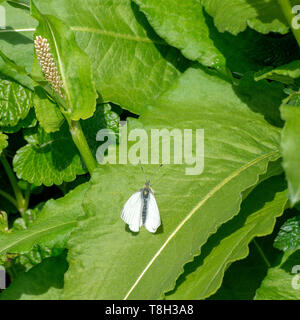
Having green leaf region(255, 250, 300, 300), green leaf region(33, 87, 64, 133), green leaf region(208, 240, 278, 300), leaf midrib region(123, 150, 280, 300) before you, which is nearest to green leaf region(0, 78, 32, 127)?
green leaf region(33, 87, 64, 133)

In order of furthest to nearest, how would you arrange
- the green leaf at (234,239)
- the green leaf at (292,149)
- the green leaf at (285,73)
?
the green leaf at (285,73), the green leaf at (234,239), the green leaf at (292,149)

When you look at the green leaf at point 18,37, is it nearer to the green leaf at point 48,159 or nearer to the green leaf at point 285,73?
the green leaf at point 48,159

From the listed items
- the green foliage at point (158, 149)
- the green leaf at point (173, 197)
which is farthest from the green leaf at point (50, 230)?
the green leaf at point (173, 197)

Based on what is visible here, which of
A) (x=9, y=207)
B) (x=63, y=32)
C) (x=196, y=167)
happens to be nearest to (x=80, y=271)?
(x=196, y=167)

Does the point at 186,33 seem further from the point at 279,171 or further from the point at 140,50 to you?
the point at 279,171

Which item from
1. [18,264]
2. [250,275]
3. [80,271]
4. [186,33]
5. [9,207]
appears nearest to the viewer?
[80,271]

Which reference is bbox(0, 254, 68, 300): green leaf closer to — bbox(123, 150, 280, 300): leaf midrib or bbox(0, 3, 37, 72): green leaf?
bbox(123, 150, 280, 300): leaf midrib
